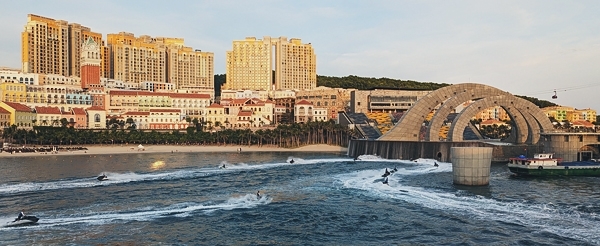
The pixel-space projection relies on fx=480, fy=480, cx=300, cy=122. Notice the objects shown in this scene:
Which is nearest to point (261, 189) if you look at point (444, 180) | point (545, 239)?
point (444, 180)

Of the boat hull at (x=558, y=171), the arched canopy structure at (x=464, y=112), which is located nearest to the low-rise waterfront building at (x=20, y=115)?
the arched canopy structure at (x=464, y=112)

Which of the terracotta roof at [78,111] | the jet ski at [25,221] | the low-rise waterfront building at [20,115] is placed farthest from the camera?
the terracotta roof at [78,111]

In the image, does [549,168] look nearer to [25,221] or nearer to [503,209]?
[503,209]

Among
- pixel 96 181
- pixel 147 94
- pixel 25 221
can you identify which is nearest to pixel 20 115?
pixel 147 94

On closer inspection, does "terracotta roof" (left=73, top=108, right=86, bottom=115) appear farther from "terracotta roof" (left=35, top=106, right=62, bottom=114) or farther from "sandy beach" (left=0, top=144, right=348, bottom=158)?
"sandy beach" (left=0, top=144, right=348, bottom=158)

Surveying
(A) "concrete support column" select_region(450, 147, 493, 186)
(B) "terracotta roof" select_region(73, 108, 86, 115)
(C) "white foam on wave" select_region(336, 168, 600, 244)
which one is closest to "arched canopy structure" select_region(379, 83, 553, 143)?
(A) "concrete support column" select_region(450, 147, 493, 186)

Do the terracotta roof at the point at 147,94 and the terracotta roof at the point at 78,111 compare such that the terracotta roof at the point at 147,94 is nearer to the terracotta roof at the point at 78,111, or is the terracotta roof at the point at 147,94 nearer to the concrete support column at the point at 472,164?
the terracotta roof at the point at 78,111
